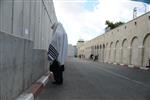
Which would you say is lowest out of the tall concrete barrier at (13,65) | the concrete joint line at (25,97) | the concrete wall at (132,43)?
the concrete joint line at (25,97)

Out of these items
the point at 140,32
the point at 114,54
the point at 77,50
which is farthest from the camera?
the point at 77,50

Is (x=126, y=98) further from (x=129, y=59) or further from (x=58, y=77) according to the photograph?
(x=129, y=59)

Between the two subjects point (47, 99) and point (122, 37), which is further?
point (122, 37)

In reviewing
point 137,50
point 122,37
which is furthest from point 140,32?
point 122,37

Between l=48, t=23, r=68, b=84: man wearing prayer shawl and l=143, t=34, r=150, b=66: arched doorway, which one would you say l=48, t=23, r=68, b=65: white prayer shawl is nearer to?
l=48, t=23, r=68, b=84: man wearing prayer shawl

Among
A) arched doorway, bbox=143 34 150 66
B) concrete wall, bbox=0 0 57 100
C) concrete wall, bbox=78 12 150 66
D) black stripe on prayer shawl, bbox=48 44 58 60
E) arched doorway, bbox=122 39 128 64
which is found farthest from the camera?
arched doorway, bbox=122 39 128 64

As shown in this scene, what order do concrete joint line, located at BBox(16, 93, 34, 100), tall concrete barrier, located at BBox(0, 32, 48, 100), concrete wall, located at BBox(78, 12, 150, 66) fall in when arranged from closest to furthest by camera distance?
tall concrete barrier, located at BBox(0, 32, 48, 100), concrete joint line, located at BBox(16, 93, 34, 100), concrete wall, located at BBox(78, 12, 150, 66)

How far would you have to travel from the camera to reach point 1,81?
697 cm

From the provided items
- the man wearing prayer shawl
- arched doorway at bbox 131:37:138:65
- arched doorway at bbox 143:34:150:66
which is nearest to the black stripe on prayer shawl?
the man wearing prayer shawl

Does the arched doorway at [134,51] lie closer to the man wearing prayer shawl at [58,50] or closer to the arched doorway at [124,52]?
the arched doorway at [124,52]

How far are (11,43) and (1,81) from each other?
1048 millimetres

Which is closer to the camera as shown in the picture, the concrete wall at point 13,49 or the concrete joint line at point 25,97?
the concrete wall at point 13,49

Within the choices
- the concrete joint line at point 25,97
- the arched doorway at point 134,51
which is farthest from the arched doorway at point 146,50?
the concrete joint line at point 25,97

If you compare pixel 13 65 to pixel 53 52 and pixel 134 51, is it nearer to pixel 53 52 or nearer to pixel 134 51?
pixel 53 52
